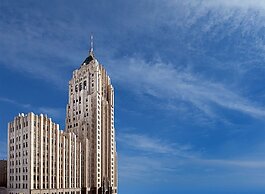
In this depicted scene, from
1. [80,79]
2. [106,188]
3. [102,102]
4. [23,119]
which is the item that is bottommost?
[106,188]

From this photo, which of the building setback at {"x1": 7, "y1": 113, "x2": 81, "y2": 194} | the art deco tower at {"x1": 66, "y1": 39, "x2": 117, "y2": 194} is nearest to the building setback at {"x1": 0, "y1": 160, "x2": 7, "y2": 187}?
the building setback at {"x1": 7, "y1": 113, "x2": 81, "y2": 194}

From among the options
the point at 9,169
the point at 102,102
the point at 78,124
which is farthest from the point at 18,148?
the point at 102,102

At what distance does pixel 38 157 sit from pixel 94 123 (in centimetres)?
3838

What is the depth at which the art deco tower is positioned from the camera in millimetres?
155125

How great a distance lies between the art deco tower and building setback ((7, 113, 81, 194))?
14447 mm

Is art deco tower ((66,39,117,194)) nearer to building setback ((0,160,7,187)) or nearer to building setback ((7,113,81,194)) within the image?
building setback ((7,113,81,194))

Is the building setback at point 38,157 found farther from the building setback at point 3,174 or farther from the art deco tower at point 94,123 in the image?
the art deco tower at point 94,123

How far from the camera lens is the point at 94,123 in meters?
160

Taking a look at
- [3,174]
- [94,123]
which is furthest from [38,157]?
[94,123]

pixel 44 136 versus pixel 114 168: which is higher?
pixel 44 136

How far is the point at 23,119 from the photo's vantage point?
129 metres

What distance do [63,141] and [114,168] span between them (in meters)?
41.6

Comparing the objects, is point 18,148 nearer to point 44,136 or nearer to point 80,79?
point 44,136

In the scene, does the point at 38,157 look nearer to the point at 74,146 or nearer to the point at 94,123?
the point at 74,146
